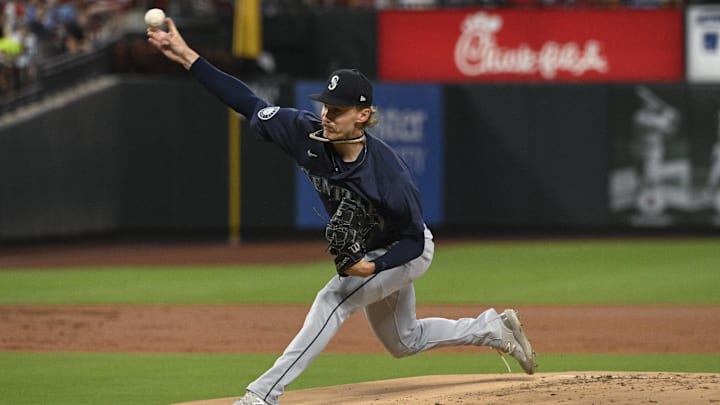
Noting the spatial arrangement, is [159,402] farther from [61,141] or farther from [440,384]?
[61,141]

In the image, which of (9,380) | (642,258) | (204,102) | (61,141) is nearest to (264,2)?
(204,102)

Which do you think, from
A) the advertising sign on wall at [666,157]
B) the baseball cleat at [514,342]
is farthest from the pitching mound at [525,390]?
the advertising sign on wall at [666,157]

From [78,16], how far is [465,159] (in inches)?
274

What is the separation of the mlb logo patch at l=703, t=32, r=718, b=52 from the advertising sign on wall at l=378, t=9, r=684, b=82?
41cm

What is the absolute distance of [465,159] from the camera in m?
21.5

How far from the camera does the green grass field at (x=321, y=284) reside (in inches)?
329

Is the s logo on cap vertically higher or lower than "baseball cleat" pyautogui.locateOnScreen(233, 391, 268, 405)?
higher

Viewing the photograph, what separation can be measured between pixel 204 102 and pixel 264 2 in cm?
444

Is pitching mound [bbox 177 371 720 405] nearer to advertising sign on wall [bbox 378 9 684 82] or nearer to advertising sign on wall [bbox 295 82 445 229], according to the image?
advertising sign on wall [bbox 295 82 445 229]

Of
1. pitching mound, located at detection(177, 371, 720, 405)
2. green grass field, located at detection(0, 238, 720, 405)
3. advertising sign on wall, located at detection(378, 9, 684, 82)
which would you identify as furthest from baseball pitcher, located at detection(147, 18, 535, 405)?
advertising sign on wall, located at detection(378, 9, 684, 82)

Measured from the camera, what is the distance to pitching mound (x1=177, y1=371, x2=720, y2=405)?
21.6 ft

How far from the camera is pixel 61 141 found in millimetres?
19578

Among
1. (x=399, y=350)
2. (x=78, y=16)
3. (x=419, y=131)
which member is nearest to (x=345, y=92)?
(x=399, y=350)

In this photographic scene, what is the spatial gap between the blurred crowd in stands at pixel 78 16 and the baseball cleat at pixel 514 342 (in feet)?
43.6
